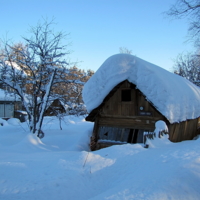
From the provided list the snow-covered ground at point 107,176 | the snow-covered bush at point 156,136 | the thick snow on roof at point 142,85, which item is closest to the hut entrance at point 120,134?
the thick snow on roof at point 142,85

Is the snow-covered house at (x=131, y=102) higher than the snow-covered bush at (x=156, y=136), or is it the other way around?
the snow-covered house at (x=131, y=102)

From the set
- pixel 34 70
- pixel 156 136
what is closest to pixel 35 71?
pixel 34 70

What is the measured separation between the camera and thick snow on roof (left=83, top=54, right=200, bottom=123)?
9.35m

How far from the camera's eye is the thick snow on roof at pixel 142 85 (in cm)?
935

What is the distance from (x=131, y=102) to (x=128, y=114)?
709 mm

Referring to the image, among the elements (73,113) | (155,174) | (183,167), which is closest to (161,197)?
(155,174)

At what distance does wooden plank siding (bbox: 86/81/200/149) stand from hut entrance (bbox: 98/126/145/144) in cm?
6

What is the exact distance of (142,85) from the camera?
9680 mm

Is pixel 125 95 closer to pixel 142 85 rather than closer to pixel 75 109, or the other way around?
pixel 142 85

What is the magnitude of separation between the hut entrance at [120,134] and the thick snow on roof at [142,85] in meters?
1.65

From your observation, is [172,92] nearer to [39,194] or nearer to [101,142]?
[101,142]

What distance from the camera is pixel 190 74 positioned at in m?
33.6

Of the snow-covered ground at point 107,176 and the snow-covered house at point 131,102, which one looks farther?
the snow-covered house at point 131,102

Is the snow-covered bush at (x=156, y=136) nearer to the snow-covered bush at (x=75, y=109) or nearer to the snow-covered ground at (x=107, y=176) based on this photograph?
the snow-covered ground at (x=107, y=176)
